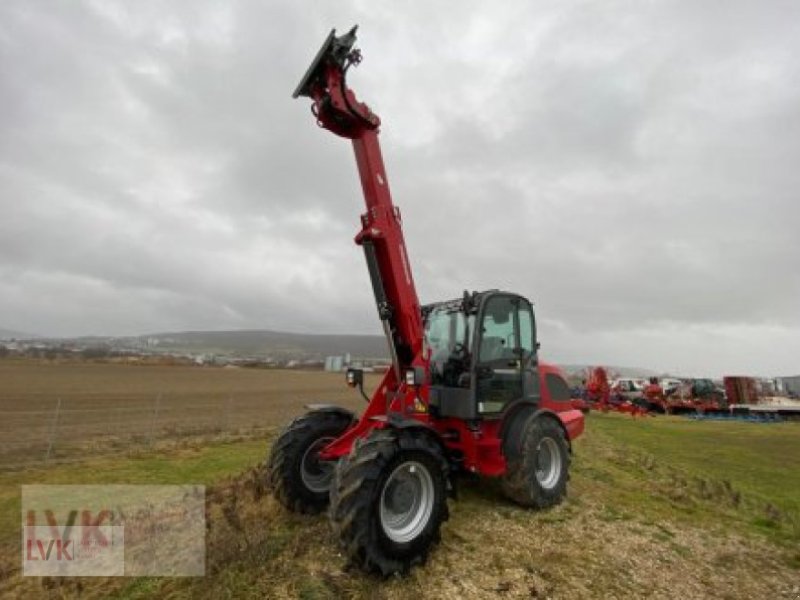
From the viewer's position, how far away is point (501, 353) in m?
7.04

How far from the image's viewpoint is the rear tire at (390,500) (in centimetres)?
464

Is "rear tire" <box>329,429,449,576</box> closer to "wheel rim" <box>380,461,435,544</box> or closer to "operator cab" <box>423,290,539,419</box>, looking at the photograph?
"wheel rim" <box>380,461,435,544</box>

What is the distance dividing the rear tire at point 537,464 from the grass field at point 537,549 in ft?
0.68

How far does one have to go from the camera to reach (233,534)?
6.04 meters

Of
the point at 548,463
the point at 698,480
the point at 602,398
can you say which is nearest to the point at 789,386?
the point at 602,398

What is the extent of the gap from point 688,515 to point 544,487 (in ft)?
7.76

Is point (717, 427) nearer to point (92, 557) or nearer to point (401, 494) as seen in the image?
point (401, 494)

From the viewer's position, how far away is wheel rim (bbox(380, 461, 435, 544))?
5.07 m

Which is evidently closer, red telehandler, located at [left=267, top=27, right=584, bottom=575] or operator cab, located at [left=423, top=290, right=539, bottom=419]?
red telehandler, located at [left=267, top=27, right=584, bottom=575]

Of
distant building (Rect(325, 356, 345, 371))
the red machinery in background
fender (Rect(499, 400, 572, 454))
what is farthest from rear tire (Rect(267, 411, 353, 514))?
the red machinery in background

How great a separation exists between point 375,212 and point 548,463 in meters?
4.15

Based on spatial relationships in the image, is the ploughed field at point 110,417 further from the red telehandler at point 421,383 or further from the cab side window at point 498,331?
the cab side window at point 498,331

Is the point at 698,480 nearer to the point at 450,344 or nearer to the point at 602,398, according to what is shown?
the point at 450,344

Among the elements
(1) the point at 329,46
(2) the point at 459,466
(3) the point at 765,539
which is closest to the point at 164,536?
(2) the point at 459,466
